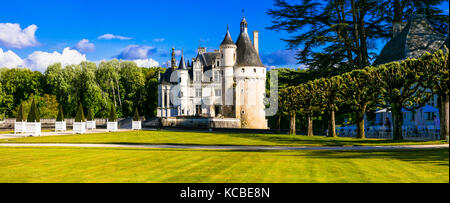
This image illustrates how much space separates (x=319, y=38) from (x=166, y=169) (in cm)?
2673

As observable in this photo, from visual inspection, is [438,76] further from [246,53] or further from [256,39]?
[256,39]

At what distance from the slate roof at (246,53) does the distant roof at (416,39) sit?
3236 centimetres

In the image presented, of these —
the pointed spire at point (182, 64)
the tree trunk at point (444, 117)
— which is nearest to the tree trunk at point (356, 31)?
the tree trunk at point (444, 117)

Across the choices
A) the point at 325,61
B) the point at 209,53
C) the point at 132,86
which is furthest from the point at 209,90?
A: the point at 325,61

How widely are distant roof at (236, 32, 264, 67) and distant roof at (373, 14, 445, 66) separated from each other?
32.4m

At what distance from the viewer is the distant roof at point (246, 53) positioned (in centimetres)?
6591

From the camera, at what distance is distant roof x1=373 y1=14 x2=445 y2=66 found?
33.4 meters

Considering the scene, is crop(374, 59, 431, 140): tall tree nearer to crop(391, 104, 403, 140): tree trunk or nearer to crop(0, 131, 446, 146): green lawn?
crop(391, 104, 403, 140): tree trunk

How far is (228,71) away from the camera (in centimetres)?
6588

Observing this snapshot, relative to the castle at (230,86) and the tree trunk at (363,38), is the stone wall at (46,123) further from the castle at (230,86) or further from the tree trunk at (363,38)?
the tree trunk at (363,38)

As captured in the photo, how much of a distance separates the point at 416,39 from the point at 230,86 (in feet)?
120
